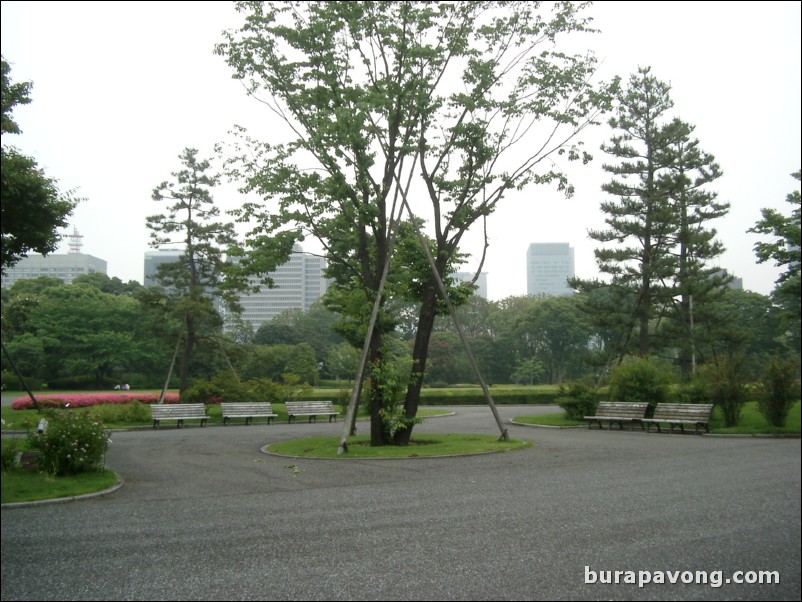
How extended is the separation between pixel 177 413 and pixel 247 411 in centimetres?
260

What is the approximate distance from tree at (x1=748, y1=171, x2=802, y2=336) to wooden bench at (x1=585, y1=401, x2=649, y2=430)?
15320 mm

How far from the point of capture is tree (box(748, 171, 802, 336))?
2.08 meters

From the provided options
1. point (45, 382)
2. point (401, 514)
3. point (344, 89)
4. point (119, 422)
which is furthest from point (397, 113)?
point (119, 422)

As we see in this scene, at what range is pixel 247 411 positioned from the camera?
22641 mm

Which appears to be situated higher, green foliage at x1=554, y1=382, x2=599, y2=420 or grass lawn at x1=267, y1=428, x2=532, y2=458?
green foliage at x1=554, y1=382, x2=599, y2=420

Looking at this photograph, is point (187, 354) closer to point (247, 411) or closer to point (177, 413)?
point (247, 411)

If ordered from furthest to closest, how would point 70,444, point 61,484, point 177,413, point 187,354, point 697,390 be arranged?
point 187,354 < point 177,413 < point 70,444 < point 61,484 < point 697,390

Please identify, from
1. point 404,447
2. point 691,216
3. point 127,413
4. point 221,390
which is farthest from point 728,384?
point 221,390

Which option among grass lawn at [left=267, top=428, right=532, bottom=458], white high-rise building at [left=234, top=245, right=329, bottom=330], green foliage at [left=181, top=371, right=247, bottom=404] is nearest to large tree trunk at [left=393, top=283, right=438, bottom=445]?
grass lawn at [left=267, top=428, right=532, bottom=458]

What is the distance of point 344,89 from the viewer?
1511 cm

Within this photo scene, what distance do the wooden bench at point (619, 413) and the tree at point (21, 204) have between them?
1638 centimetres

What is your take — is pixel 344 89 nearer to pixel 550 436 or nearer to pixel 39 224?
pixel 550 436

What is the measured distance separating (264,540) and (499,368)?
1898 inches

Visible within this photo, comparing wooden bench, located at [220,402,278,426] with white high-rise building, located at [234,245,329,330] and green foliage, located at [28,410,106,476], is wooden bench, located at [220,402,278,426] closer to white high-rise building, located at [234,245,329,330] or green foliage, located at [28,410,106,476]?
white high-rise building, located at [234,245,329,330]
